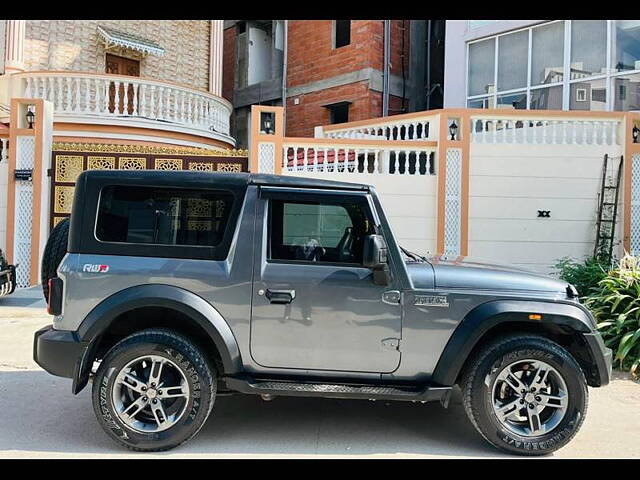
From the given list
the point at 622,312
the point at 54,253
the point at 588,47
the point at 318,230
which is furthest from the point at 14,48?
the point at 622,312

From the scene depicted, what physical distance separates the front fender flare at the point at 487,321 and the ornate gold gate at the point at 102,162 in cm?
720

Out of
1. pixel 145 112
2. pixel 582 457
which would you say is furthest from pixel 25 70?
pixel 582 457

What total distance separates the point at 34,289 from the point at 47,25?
27.3ft

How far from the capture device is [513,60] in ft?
43.1

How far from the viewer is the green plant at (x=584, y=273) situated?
754 cm

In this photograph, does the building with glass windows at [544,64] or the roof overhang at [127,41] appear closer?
the building with glass windows at [544,64]

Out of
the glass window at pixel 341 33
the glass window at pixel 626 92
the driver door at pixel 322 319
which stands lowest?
the driver door at pixel 322 319

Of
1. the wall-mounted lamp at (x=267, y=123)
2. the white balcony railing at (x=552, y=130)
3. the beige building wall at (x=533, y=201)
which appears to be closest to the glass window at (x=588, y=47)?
the white balcony railing at (x=552, y=130)

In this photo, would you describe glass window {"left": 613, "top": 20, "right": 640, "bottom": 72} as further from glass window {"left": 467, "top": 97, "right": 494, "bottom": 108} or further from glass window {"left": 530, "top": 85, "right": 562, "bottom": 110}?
glass window {"left": 467, "top": 97, "right": 494, "bottom": 108}

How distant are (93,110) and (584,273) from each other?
10.8 metres

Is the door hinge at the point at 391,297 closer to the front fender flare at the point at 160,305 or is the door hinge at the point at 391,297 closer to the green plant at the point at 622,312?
the front fender flare at the point at 160,305

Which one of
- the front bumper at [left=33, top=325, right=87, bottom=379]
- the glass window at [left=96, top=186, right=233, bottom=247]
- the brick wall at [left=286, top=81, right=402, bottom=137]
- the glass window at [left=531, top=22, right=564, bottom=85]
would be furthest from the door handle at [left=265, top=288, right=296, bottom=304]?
the brick wall at [left=286, top=81, right=402, bottom=137]

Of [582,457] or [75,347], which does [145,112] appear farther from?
[582,457]

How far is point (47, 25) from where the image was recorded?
47.1 feet
